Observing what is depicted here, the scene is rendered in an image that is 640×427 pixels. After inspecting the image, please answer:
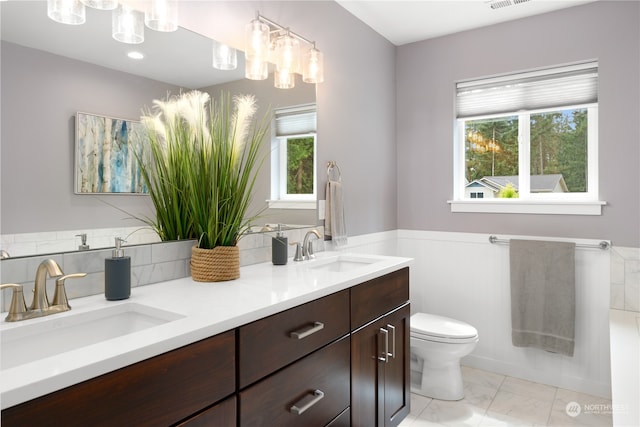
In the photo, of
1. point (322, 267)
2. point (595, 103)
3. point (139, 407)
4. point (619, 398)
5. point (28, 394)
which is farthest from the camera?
point (595, 103)

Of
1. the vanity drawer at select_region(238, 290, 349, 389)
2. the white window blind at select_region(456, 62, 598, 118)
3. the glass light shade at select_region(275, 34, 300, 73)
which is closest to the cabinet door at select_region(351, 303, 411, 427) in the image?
the vanity drawer at select_region(238, 290, 349, 389)

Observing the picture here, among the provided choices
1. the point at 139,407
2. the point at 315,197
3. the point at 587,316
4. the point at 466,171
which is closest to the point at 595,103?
the point at 466,171

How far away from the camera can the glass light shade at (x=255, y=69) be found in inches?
74.6

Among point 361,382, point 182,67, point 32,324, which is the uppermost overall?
point 182,67

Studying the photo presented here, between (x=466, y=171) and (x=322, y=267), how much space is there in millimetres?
1644

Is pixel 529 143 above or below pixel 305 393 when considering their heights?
above

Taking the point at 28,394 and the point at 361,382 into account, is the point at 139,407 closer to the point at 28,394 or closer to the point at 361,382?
the point at 28,394

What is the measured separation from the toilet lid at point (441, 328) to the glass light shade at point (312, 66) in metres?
1.60

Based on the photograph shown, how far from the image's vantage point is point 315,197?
2342 mm

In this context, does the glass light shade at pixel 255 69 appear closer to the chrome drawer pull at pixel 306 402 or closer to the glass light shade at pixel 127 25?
the glass light shade at pixel 127 25

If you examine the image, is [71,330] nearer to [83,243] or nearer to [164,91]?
[83,243]

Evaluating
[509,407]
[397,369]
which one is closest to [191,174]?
[397,369]

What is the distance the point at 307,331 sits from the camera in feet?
4.25

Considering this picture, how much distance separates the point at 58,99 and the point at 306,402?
1192mm
